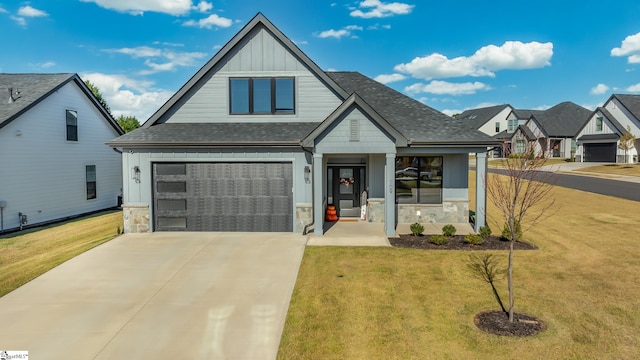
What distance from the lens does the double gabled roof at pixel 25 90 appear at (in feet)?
54.1

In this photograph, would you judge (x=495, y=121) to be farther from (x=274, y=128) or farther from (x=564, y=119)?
(x=274, y=128)

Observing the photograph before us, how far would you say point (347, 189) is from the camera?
56.3 ft

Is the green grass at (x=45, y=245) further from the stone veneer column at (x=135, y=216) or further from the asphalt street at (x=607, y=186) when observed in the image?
the asphalt street at (x=607, y=186)

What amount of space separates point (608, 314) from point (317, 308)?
19.6 feet

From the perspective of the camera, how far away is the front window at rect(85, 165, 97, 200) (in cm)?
2105

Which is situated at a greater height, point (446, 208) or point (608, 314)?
point (446, 208)

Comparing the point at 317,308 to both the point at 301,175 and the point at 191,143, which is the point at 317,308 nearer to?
the point at 301,175

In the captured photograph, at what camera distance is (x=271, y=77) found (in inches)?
629

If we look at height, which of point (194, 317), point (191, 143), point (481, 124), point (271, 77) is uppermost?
point (481, 124)

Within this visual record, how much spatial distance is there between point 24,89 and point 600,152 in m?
60.2

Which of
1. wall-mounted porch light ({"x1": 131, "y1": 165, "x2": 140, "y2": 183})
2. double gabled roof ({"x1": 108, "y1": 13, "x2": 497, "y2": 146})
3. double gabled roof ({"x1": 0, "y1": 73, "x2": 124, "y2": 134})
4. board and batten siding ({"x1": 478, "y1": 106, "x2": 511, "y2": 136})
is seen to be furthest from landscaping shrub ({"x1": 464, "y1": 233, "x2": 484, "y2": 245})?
board and batten siding ({"x1": 478, "y1": 106, "x2": 511, "y2": 136})

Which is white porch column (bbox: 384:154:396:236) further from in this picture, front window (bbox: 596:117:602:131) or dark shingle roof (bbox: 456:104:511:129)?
dark shingle roof (bbox: 456:104:511:129)

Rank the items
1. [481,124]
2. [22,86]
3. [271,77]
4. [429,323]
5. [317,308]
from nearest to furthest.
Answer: [429,323] → [317,308] → [271,77] → [22,86] → [481,124]

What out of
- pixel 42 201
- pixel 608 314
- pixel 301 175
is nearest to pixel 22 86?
pixel 42 201
